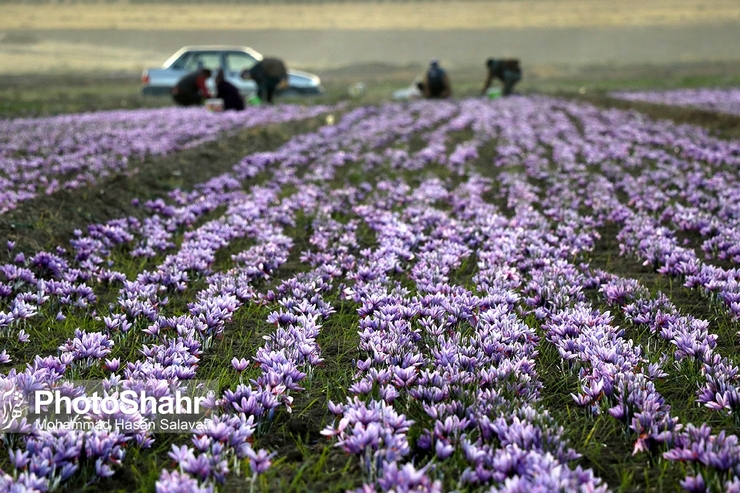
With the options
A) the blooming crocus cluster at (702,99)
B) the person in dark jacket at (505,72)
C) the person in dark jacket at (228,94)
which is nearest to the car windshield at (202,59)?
the person in dark jacket at (228,94)

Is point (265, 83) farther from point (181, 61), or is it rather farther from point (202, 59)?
point (181, 61)

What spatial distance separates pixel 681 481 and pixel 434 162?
10.3 m

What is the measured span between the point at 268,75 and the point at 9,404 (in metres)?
23.5

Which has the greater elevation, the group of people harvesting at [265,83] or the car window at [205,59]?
the car window at [205,59]

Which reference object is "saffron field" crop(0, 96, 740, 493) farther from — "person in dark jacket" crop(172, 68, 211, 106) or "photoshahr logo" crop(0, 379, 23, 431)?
"person in dark jacket" crop(172, 68, 211, 106)

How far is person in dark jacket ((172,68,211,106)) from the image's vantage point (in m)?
21.8

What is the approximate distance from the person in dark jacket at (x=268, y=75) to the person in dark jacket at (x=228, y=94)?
371 cm

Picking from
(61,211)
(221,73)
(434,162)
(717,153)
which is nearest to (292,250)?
(61,211)

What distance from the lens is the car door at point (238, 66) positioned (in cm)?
2689

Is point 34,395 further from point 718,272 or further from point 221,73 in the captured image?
point 221,73

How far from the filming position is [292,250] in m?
6.47

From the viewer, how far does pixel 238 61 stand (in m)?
27.2

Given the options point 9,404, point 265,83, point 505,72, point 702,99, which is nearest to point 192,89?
point 265,83

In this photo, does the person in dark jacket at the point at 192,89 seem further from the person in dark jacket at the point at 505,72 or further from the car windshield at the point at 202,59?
the person in dark jacket at the point at 505,72
